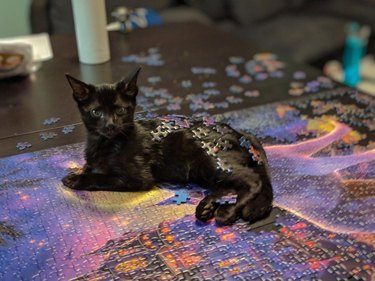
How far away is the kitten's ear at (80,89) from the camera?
3.90 feet

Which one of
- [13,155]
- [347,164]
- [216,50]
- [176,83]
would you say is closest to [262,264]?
[347,164]

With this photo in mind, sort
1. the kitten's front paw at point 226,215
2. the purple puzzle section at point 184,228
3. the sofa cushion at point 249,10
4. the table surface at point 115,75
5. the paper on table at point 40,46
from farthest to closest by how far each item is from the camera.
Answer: the sofa cushion at point 249,10, the paper on table at point 40,46, the table surface at point 115,75, the kitten's front paw at point 226,215, the purple puzzle section at point 184,228

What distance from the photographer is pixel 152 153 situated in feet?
4.11

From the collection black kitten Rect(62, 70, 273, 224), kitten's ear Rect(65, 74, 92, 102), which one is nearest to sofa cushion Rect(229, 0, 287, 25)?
black kitten Rect(62, 70, 273, 224)

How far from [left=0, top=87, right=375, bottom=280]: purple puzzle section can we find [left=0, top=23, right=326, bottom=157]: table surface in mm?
182

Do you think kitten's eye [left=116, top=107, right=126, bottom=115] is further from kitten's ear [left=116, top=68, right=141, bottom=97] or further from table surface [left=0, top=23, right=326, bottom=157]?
table surface [left=0, top=23, right=326, bottom=157]

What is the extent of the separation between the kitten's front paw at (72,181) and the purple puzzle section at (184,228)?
0.06ft

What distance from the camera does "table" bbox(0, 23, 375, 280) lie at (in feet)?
3.30

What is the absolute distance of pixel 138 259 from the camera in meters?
1.02

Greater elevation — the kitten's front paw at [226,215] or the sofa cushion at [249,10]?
the kitten's front paw at [226,215]

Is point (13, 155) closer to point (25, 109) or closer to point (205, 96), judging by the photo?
point (25, 109)

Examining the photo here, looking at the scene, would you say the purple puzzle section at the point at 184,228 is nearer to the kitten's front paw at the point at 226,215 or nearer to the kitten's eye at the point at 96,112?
the kitten's front paw at the point at 226,215

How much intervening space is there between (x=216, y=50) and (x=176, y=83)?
404 mm

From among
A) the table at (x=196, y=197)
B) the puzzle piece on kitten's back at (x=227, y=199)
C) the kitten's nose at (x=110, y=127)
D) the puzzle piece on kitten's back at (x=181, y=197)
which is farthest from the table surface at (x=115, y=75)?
the puzzle piece on kitten's back at (x=227, y=199)
